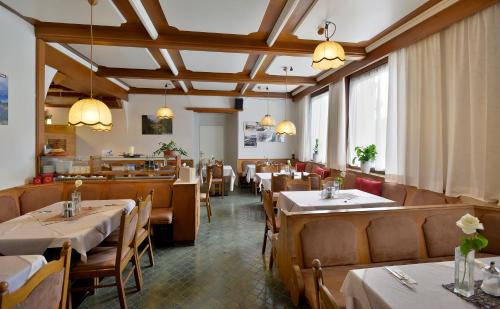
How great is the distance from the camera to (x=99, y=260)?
7.07 ft

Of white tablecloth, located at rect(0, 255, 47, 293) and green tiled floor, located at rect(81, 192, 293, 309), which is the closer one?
white tablecloth, located at rect(0, 255, 47, 293)

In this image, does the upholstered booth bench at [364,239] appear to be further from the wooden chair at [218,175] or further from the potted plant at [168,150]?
the wooden chair at [218,175]

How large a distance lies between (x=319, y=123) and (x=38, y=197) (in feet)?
19.6

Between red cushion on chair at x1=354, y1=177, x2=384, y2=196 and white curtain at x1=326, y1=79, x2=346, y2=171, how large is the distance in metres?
1.00

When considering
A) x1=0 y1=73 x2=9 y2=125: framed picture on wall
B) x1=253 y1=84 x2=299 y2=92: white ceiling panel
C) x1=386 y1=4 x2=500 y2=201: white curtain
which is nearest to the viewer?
x1=386 y1=4 x2=500 y2=201: white curtain

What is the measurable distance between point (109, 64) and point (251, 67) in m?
2.83

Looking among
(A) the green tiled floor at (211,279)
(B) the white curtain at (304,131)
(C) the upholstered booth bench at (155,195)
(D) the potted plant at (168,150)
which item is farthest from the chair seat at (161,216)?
(B) the white curtain at (304,131)

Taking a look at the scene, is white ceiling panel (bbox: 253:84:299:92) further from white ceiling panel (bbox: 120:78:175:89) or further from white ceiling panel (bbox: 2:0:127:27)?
white ceiling panel (bbox: 2:0:127:27)

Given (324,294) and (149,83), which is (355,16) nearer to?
(324,294)

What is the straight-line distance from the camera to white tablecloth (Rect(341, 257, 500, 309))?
1.15 meters

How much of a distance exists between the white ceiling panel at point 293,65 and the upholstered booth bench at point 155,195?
2823mm

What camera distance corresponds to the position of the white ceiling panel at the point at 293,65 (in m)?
4.71

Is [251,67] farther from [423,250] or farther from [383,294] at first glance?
[383,294]

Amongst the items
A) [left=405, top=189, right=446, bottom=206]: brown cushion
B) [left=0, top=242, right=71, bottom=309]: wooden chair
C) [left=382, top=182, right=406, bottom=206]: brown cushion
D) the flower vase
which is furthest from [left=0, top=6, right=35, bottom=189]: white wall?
[left=405, top=189, right=446, bottom=206]: brown cushion
